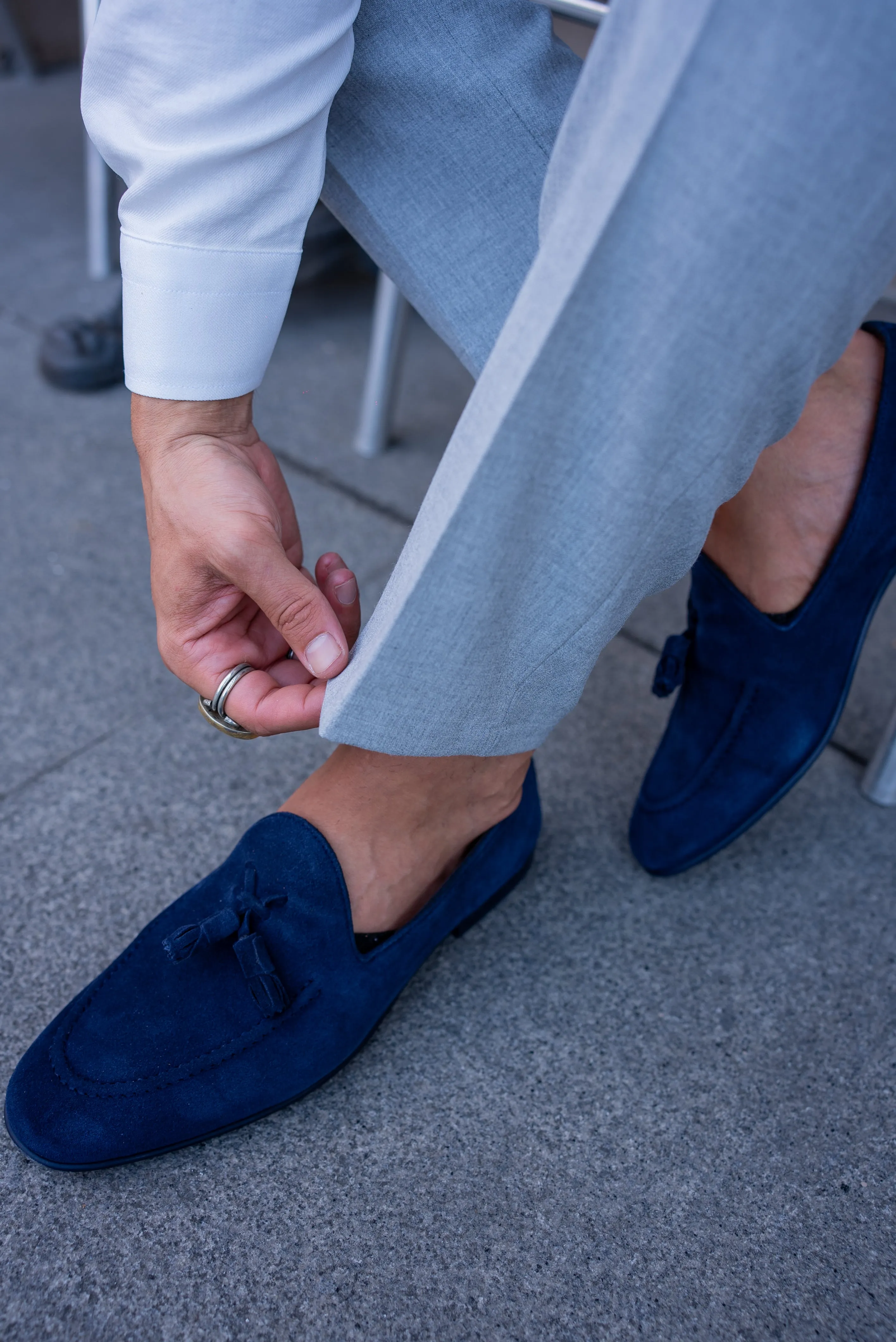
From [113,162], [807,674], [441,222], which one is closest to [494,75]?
[441,222]

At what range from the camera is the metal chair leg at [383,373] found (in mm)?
1265

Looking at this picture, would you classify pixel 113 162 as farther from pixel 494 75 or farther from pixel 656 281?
pixel 656 281

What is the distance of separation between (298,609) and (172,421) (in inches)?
6.4

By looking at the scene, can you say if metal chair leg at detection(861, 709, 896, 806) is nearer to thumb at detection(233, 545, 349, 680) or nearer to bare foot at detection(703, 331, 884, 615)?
bare foot at detection(703, 331, 884, 615)

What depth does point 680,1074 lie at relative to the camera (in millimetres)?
692

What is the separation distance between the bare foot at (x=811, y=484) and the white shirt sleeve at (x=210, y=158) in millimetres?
392

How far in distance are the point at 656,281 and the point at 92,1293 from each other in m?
0.63

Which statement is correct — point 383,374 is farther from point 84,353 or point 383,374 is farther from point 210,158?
point 210,158

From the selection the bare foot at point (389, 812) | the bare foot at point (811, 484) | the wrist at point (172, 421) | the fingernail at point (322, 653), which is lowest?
the bare foot at point (389, 812)

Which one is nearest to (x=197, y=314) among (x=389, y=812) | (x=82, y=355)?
(x=389, y=812)

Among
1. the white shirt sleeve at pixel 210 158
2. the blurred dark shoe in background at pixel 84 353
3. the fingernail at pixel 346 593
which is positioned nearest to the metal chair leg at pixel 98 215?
the blurred dark shoe in background at pixel 84 353

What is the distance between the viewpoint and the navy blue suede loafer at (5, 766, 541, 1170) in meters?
0.59

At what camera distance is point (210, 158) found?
542mm

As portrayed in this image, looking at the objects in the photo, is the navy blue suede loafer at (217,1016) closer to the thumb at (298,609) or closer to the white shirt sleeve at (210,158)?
the thumb at (298,609)
